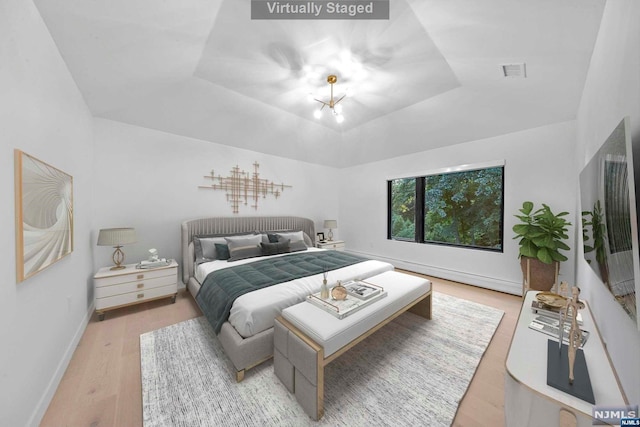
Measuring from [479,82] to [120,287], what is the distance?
5006 mm

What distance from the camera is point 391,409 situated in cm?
147

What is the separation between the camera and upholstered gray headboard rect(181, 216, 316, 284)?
11.1 feet

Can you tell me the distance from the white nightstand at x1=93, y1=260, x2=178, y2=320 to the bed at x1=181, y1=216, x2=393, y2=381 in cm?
30

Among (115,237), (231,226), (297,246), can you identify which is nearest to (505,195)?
(297,246)

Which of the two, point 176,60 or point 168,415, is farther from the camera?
point 176,60

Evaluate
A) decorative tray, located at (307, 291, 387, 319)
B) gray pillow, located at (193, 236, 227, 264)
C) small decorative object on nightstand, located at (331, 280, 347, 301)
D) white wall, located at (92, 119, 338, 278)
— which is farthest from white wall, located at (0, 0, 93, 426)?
small decorative object on nightstand, located at (331, 280, 347, 301)

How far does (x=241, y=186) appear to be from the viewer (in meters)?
4.25

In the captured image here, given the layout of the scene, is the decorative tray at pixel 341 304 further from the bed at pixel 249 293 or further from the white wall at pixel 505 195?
the white wall at pixel 505 195

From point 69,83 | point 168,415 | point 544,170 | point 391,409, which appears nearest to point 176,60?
point 69,83

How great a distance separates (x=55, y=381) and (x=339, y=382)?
83.0 inches

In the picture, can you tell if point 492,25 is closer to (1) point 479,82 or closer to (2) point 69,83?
(1) point 479,82

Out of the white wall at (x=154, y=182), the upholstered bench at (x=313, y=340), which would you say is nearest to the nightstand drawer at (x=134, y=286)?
the white wall at (x=154, y=182)

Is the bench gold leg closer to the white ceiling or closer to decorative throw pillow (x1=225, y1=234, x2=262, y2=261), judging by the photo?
decorative throw pillow (x1=225, y1=234, x2=262, y2=261)

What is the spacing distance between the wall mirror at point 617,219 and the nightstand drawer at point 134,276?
12.8ft
